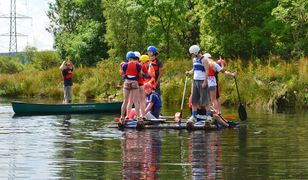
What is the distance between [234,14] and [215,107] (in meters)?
22.6

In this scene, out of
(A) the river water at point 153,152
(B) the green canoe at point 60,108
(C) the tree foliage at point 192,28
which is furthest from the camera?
(C) the tree foliage at point 192,28

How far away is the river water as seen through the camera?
11.6m

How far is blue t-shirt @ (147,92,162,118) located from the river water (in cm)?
149

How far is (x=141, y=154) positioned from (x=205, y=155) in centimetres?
117

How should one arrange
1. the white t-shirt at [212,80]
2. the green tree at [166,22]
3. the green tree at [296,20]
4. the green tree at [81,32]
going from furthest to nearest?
the green tree at [81,32]
the green tree at [166,22]
the green tree at [296,20]
the white t-shirt at [212,80]

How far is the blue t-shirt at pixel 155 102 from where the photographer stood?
67.3 ft

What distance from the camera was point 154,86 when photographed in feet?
67.5

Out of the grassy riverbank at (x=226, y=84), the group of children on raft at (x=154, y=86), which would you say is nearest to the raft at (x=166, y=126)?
the group of children on raft at (x=154, y=86)

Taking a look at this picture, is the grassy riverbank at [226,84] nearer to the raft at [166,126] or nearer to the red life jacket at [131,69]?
the raft at [166,126]

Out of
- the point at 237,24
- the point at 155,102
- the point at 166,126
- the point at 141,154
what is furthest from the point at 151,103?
the point at 237,24

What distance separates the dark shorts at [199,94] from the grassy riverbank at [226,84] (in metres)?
10.1

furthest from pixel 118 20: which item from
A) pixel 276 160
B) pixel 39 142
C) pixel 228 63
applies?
pixel 276 160

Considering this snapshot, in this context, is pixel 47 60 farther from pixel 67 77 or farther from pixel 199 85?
pixel 199 85

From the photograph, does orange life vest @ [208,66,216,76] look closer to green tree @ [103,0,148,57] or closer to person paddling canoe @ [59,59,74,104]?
person paddling canoe @ [59,59,74,104]
